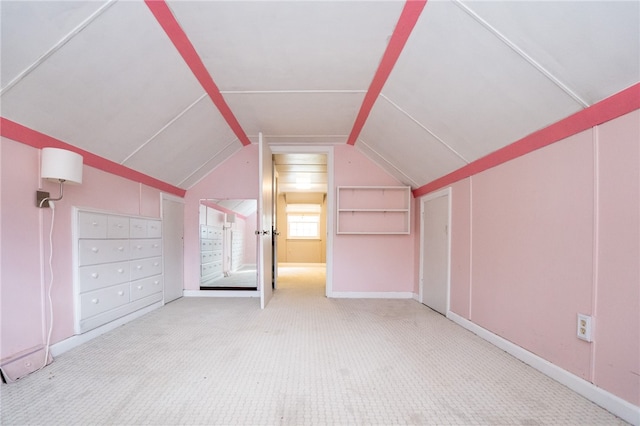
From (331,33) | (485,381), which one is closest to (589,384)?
(485,381)

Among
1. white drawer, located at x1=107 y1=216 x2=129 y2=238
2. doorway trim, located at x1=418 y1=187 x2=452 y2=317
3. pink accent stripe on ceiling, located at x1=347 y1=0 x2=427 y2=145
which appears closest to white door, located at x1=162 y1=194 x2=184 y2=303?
white drawer, located at x1=107 y1=216 x2=129 y2=238

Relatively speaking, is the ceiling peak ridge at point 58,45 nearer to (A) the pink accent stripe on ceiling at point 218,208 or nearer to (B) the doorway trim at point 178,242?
(B) the doorway trim at point 178,242

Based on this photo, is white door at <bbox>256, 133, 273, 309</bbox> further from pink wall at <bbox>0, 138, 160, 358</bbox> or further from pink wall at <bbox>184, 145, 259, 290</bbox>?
pink wall at <bbox>0, 138, 160, 358</bbox>

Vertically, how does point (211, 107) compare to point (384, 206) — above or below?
above

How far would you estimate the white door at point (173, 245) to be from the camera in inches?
134

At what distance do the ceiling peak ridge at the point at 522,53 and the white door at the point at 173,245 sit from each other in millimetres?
3555

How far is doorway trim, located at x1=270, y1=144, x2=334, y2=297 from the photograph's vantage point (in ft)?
12.7

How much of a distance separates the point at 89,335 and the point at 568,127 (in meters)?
3.82

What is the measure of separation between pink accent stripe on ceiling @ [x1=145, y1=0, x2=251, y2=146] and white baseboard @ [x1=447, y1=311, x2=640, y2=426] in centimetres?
319

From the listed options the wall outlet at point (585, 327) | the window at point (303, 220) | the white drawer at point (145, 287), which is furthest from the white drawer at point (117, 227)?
the window at point (303, 220)

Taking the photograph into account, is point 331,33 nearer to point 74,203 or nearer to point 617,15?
point 617,15

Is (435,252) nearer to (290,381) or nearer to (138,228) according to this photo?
(290,381)

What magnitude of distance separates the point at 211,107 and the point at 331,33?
1469 mm

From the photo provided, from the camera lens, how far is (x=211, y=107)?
2.62 m
